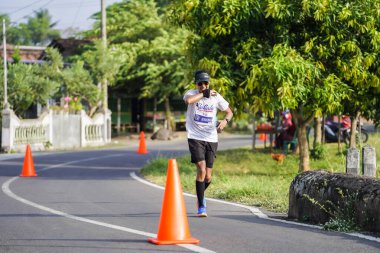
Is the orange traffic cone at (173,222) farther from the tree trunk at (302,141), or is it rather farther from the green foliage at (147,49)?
the green foliage at (147,49)

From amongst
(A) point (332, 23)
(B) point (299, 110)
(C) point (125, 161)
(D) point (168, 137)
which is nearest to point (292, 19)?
(A) point (332, 23)

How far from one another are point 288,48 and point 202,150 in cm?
770

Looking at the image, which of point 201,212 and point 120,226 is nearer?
point 120,226

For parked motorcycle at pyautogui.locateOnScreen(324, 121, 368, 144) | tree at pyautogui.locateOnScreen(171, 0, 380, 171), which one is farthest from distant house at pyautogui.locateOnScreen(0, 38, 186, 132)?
tree at pyautogui.locateOnScreen(171, 0, 380, 171)

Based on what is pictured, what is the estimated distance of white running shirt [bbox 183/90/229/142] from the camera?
1098 cm

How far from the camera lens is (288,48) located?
18.1 meters

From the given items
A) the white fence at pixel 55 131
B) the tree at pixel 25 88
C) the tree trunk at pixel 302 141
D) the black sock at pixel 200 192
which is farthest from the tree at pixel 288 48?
the tree at pixel 25 88

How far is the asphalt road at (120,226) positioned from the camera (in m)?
8.01

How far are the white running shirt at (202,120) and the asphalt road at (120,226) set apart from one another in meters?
1.07

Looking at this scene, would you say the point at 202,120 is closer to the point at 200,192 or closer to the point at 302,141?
the point at 200,192

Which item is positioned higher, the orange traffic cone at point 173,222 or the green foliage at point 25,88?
the green foliage at point 25,88

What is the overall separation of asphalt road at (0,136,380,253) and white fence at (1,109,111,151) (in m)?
16.6

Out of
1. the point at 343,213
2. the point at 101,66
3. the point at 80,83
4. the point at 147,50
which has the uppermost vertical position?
the point at 147,50

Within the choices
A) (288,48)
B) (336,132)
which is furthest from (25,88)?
(288,48)
